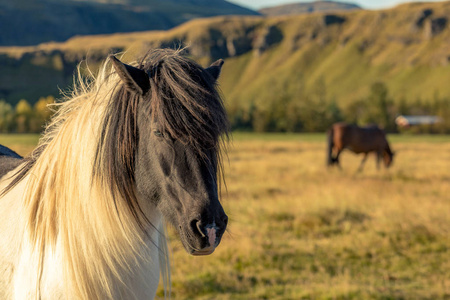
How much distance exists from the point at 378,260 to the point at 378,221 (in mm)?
2280

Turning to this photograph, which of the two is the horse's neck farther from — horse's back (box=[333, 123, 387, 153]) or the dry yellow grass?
horse's back (box=[333, 123, 387, 153])

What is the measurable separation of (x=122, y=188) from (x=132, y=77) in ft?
1.84

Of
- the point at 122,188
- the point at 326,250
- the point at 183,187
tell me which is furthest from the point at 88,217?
the point at 326,250

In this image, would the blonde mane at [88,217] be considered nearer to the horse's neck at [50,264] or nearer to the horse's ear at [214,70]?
the horse's neck at [50,264]

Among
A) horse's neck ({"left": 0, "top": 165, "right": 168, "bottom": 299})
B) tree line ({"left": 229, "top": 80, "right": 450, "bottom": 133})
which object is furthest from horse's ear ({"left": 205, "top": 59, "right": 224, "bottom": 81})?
tree line ({"left": 229, "top": 80, "right": 450, "bottom": 133})

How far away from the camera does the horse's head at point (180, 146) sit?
2.00 metres

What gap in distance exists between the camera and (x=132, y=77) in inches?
82.4

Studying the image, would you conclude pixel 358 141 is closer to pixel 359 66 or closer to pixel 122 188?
pixel 122 188

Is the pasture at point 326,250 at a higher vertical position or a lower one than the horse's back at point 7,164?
lower

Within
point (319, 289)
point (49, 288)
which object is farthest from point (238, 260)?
point (49, 288)

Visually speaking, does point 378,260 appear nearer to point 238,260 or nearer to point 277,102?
point 238,260

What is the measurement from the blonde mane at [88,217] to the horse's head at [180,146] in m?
0.18

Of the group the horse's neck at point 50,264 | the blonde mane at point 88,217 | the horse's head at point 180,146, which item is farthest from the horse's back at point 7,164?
the horse's head at point 180,146

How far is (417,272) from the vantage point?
22.4 feet
